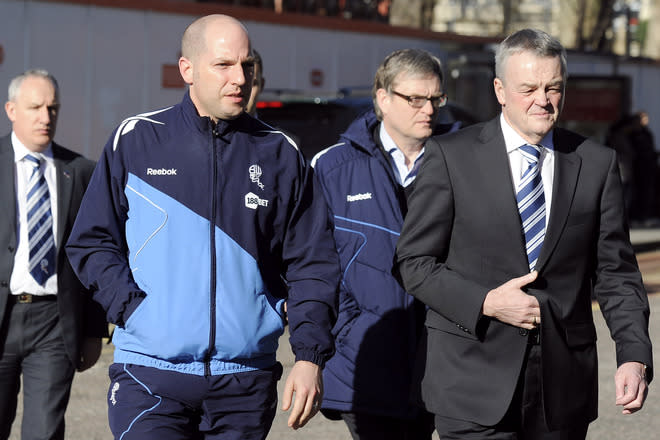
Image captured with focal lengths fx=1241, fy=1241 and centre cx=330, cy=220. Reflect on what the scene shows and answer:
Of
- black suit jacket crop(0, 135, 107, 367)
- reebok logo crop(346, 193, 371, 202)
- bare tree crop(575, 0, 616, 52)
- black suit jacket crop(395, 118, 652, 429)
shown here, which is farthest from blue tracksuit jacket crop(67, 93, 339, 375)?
bare tree crop(575, 0, 616, 52)

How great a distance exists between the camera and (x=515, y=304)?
147 inches

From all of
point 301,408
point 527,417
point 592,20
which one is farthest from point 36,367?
point 592,20

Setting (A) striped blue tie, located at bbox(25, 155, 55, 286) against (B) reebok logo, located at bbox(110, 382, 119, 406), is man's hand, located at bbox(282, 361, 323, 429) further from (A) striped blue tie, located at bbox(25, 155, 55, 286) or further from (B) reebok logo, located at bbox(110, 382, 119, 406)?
(A) striped blue tie, located at bbox(25, 155, 55, 286)

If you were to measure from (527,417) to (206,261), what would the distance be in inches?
44.0

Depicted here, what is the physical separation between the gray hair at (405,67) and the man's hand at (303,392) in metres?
1.69

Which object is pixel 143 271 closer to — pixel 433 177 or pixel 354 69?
pixel 433 177

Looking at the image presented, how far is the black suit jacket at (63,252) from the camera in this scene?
211 inches

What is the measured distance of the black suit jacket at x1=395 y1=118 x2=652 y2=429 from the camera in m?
3.81

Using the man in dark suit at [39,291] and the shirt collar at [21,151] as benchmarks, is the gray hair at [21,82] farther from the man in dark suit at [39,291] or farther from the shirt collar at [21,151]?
the shirt collar at [21,151]

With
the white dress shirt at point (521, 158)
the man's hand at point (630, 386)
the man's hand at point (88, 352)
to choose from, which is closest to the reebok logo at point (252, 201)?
the white dress shirt at point (521, 158)

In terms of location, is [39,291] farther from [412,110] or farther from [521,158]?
[521,158]

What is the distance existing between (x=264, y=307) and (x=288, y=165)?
461mm

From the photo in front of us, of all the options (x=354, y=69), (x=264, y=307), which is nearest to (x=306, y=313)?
(x=264, y=307)

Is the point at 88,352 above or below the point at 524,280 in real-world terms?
below
